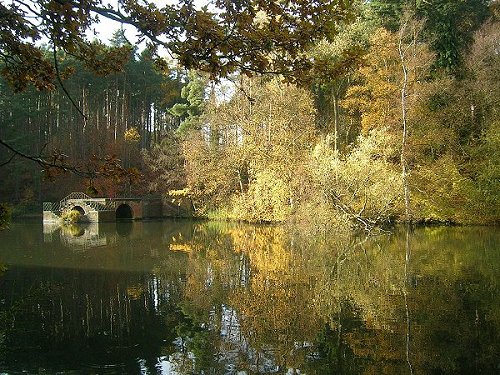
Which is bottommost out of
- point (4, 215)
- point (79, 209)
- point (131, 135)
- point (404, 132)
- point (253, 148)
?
point (79, 209)

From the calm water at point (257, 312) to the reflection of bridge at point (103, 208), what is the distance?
620 inches

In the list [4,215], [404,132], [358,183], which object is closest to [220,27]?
[4,215]

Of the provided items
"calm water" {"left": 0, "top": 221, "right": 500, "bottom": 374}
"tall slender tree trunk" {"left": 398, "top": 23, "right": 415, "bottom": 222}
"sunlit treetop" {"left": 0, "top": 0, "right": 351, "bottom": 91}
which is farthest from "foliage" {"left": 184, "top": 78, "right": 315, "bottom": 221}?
"sunlit treetop" {"left": 0, "top": 0, "right": 351, "bottom": 91}

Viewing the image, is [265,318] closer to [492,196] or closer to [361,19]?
[492,196]

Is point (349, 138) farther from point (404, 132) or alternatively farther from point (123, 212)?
point (123, 212)

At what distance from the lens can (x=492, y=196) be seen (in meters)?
21.4

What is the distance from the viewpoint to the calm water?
233 inches

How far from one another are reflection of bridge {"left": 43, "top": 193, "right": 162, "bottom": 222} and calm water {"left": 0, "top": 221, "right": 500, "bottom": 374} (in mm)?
15744

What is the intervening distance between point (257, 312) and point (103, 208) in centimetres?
2608

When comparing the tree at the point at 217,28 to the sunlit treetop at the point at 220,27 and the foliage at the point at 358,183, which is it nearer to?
the sunlit treetop at the point at 220,27

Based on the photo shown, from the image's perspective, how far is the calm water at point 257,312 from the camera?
593cm

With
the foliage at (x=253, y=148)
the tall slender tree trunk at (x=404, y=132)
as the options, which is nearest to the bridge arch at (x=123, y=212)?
the foliage at (x=253, y=148)

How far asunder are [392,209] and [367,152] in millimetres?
3042

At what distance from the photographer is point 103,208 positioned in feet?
106
